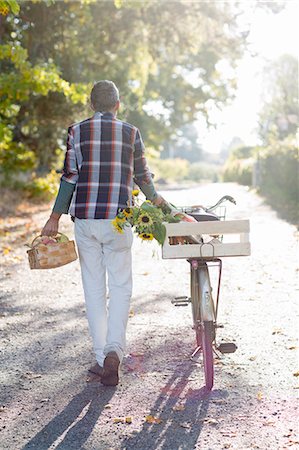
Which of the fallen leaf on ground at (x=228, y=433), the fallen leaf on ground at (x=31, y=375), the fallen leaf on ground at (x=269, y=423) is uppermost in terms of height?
the fallen leaf on ground at (x=228, y=433)

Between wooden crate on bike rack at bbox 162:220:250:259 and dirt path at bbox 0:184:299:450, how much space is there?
0.18 metres

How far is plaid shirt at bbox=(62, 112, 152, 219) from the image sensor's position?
15.7ft

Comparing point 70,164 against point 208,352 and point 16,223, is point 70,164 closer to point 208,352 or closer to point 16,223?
point 208,352

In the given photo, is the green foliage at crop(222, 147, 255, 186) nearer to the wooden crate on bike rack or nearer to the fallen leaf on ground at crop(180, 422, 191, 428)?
the wooden crate on bike rack

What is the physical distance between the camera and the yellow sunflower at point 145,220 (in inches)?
181

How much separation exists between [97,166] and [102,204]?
25cm

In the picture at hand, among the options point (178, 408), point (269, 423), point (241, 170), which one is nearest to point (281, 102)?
point (241, 170)

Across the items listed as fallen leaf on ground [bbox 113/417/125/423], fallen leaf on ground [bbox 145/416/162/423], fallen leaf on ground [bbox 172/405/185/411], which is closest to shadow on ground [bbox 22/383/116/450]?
fallen leaf on ground [bbox 113/417/125/423]

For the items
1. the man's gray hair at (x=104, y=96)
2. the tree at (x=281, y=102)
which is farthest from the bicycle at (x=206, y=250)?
the tree at (x=281, y=102)

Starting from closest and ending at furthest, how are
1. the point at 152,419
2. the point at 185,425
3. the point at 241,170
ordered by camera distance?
the point at 185,425
the point at 152,419
the point at 241,170

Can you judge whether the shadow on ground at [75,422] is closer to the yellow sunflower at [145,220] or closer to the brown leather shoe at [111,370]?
the brown leather shoe at [111,370]

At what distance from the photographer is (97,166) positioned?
15.7ft

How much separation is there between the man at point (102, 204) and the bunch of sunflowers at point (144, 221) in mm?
143

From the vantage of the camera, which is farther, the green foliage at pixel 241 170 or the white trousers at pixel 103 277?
the green foliage at pixel 241 170
